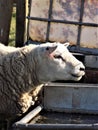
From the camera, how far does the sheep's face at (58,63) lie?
6.90 metres

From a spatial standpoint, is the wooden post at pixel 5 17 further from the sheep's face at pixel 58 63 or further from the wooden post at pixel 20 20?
the sheep's face at pixel 58 63

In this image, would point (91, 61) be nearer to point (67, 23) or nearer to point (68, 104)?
point (67, 23)

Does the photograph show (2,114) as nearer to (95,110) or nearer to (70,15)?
(95,110)

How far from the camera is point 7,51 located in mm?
7312

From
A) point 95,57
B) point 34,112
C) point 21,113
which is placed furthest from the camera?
point 95,57

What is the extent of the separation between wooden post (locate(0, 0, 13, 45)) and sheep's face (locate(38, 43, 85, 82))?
5.45 ft

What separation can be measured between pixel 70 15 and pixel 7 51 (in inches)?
54.6

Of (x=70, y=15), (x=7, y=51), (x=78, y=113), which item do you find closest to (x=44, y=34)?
(x=70, y=15)

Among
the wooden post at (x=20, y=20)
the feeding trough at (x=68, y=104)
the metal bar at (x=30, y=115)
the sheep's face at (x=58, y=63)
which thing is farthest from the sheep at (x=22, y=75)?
the wooden post at (x=20, y=20)

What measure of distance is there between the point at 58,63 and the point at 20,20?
6.01 feet

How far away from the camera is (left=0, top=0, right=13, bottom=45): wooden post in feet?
27.7

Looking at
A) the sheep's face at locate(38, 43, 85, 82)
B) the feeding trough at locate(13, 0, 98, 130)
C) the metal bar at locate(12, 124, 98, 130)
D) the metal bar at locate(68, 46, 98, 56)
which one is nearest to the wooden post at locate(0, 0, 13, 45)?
the feeding trough at locate(13, 0, 98, 130)

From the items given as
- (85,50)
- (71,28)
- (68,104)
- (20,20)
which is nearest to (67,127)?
(68,104)

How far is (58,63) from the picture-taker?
6.94m
